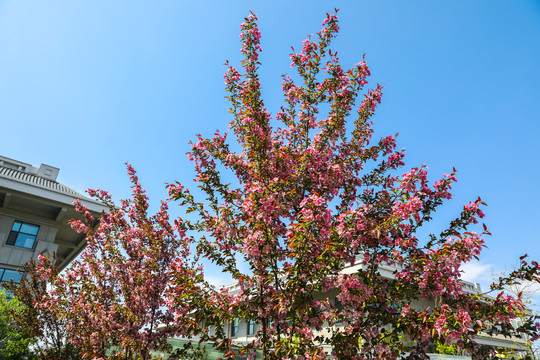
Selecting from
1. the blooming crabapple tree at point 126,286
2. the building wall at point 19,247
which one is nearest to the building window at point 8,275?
the building wall at point 19,247

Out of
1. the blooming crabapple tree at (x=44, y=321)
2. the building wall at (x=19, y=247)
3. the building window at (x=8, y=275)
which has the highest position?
the building wall at (x=19, y=247)

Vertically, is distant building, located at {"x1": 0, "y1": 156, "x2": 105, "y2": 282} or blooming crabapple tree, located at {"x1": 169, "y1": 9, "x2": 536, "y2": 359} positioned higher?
distant building, located at {"x1": 0, "y1": 156, "x2": 105, "y2": 282}

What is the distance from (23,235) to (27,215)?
1229mm

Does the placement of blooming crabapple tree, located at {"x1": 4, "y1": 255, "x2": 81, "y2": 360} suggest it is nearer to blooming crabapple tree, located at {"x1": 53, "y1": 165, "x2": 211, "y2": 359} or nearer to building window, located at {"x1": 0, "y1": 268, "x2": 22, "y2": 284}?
blooming crabapple tree, located at {"x1": 53, "y1": 165, "x2": 211, "y2": 359}

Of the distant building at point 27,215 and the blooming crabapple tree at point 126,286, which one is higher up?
the distant building at point 27,215

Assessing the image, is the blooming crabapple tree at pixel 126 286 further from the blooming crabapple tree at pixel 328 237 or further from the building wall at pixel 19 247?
the building wall at pixel 19 247

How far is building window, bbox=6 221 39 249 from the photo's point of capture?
58.6ft

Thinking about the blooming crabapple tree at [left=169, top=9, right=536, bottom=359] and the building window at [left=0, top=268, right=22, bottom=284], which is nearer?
the blooming crabapple tree at [left=169, top=9, right=536, bottom=359]

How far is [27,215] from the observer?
18.7 m

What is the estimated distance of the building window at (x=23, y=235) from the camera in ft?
58.6

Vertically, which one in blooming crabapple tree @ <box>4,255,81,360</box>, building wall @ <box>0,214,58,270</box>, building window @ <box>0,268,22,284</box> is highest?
building wall @ <box>0,214,58,270</box>

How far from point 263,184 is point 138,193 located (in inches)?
213

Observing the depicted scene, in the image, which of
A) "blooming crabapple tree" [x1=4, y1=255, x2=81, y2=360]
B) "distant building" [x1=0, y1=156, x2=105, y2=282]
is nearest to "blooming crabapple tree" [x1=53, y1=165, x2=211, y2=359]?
"blooming crabapple tree" [x1=4, y1=255, x2=81, y2=360]

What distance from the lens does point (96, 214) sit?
19.6m
